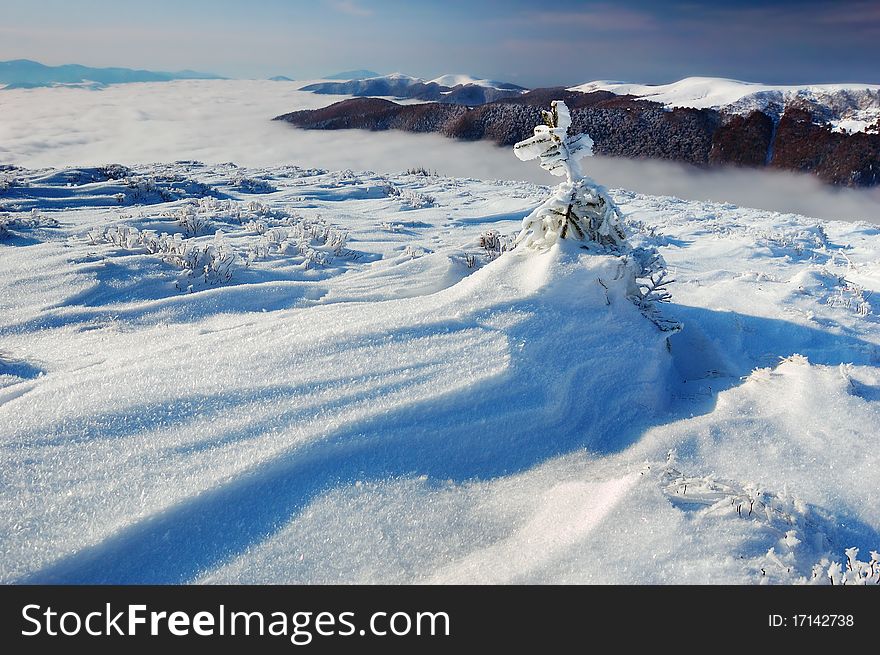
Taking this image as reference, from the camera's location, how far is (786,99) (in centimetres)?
4344

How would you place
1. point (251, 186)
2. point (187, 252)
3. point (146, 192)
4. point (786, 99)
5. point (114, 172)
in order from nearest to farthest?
point (187, 252)
point (146, 192)
point (251, 186)
point (114, 172)
point (786, 99)

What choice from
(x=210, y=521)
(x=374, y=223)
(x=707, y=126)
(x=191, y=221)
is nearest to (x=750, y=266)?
(x=374, y=223)

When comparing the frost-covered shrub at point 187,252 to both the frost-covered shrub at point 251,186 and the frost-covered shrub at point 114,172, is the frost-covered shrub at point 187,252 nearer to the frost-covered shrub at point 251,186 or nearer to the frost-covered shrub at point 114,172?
the frost-covered shrub at point 251,186

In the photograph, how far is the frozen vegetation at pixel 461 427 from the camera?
4.99ft

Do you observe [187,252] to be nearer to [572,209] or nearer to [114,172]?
[572,209]

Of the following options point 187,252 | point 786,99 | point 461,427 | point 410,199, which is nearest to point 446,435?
point 461,427

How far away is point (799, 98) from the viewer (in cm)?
4291

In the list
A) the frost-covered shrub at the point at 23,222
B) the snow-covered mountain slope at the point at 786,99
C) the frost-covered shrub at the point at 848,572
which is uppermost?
the snow-covered mountain slope at the point at 786,99

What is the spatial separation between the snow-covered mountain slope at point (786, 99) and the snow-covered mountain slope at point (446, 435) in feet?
150

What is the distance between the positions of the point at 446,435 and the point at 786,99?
2160 inches

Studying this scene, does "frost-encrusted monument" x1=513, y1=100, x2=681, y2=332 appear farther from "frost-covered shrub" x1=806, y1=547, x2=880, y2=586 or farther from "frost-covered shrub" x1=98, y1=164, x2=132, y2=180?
"frost-covered shrub" x1=98, y1=164, x2=132, y2=180

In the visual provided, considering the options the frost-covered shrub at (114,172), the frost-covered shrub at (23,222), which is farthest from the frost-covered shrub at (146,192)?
the frost-covered shrub at (23,222)

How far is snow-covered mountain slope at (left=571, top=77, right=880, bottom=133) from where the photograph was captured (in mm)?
39219

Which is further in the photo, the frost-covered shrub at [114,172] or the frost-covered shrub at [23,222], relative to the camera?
the frost-covered shrub at [114,172]
